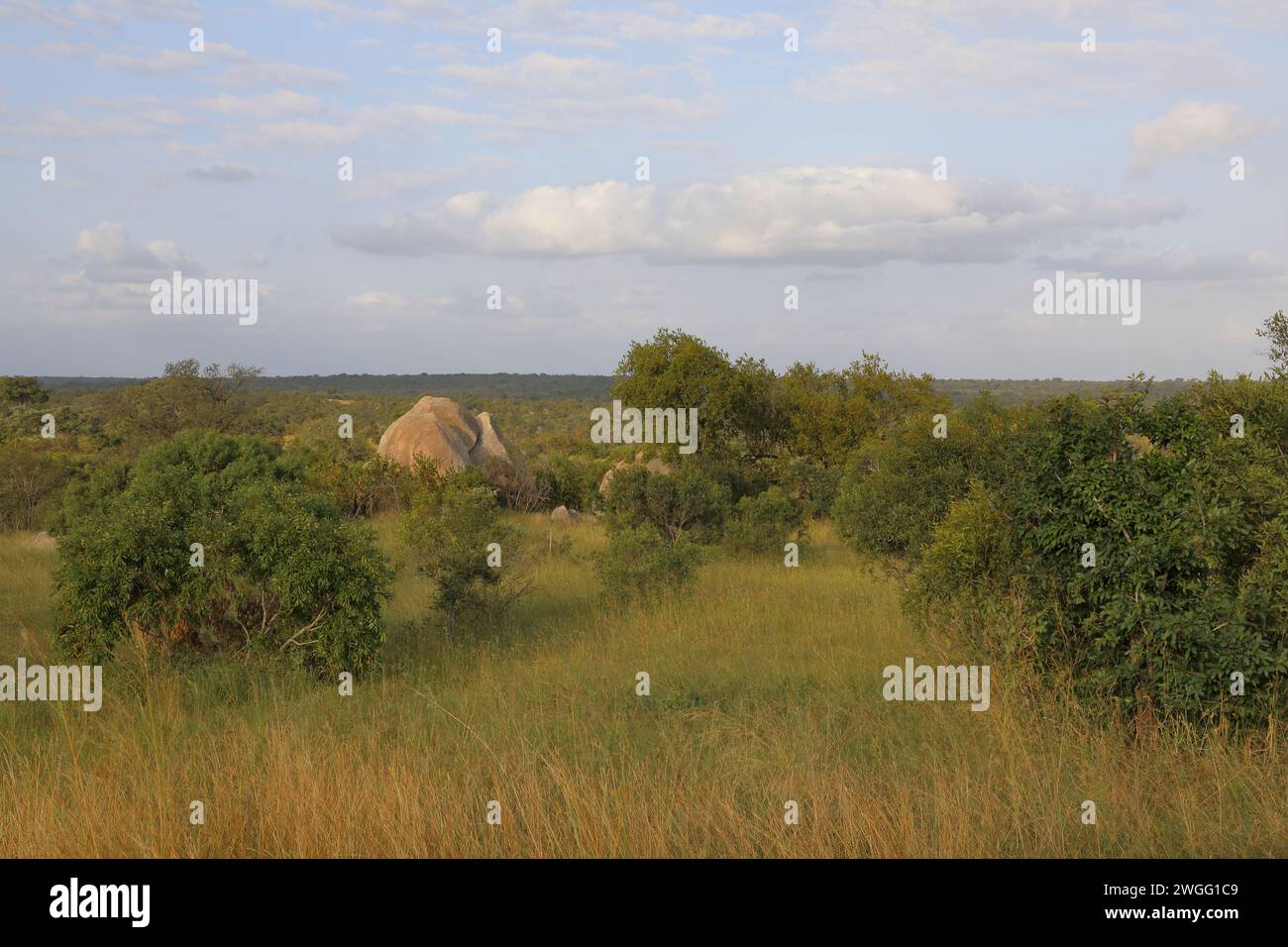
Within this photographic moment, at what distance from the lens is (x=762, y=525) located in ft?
53.6

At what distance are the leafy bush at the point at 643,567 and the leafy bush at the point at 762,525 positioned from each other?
3.98m

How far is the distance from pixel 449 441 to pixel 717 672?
60.7 feet

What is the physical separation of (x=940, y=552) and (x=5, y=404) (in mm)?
41111

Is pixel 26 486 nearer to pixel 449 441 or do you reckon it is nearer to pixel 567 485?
pixel 449 441

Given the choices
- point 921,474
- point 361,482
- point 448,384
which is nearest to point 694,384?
point 361,482

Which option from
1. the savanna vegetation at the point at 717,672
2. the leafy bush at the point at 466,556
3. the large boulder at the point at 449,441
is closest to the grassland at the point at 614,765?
the savanna vegetation at the point at 717,672

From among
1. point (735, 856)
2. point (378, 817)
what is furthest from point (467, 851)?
point (735, 856)

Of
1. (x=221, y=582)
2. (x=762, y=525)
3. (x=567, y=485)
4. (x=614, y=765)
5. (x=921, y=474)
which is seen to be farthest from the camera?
(x=567, y=485)

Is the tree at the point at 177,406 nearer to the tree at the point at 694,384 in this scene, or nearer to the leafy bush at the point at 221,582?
the tree at the point at 694,384

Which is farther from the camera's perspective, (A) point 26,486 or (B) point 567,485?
(B) point 567,485

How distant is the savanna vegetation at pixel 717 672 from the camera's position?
4.26 meters

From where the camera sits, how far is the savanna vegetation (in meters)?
4.26
